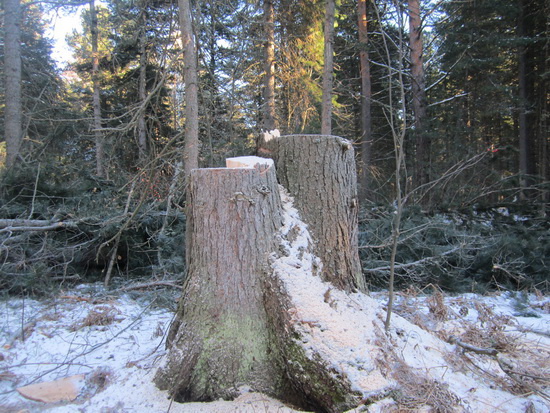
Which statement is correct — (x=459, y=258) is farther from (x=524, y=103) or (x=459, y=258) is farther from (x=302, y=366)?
(x=524, y=103)

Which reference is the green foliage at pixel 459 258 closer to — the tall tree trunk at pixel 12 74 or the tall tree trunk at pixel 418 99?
the tall tree trunk at pixel 418 99

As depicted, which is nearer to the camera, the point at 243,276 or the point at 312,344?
the point at 312,344

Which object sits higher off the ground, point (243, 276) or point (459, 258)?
point (243, 276)

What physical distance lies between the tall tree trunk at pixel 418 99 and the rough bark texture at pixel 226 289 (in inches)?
339

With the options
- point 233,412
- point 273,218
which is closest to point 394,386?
point 233,412

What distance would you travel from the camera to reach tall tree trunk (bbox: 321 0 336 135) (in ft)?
28.2

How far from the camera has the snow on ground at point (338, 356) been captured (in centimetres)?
176

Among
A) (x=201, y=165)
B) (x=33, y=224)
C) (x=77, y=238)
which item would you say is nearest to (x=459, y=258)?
(x=201, y=165)

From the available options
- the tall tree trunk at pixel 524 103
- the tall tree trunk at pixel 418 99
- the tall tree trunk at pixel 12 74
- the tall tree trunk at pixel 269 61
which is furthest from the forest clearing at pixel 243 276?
the tall tree trunk at pixel 524 103

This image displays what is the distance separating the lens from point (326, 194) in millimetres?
2309

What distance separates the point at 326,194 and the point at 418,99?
920 cm

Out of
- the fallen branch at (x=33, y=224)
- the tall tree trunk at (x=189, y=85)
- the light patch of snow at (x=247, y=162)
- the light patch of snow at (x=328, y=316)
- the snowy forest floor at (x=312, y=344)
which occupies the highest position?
the tall tree trunk at (x=189, y=85)

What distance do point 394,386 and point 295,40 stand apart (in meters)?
9.11

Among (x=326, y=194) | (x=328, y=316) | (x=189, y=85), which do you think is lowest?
(x=328, y=316)
